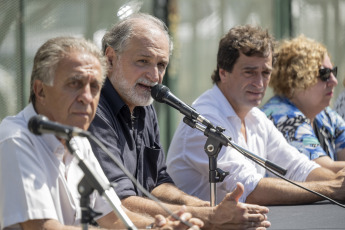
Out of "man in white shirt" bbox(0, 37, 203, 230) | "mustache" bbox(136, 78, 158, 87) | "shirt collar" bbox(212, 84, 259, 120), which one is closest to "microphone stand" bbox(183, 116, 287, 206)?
"mustache" bbox(136, 78, 158, 87)

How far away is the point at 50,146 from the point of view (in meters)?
2.50

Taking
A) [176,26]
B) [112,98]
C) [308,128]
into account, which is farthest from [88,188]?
[176,26]

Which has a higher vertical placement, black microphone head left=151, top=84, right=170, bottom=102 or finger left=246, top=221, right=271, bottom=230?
black microphone head left=151, top=84, right=170, bottom=102

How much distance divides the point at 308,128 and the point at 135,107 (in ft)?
5.10

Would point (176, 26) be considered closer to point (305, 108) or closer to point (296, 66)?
point (296, 66)

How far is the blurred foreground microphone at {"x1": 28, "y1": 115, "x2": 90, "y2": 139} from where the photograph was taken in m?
2.07

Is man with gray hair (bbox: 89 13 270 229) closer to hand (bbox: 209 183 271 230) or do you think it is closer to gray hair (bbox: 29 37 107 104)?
hand (bbox: 209 183 271 230)

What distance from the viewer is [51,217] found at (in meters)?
2.36

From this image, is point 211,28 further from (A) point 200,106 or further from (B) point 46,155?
(B) point 46,155

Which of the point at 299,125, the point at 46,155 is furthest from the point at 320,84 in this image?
the point at 46,155

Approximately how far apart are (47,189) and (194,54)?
4420mm

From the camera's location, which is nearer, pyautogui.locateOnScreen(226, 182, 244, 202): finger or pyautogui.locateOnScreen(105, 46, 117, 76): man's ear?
pyautogui.locateOnScreen(226, 182, 244, 202): finger

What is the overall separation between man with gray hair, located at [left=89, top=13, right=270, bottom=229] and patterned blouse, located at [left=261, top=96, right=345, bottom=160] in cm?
135

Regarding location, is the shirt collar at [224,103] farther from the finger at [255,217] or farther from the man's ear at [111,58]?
the finger at [255,217]
